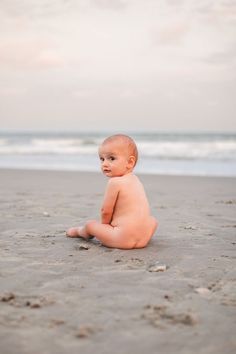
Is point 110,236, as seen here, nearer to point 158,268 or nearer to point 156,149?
point 158,268

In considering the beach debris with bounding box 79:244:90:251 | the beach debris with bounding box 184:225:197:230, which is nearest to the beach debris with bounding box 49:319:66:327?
the beach debris with bounding box 79:244:90:251

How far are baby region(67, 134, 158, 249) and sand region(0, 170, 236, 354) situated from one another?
115mm

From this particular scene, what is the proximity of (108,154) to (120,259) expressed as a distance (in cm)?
90

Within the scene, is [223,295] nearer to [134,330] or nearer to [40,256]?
[134,330]

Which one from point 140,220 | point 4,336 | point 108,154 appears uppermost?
point 108,154

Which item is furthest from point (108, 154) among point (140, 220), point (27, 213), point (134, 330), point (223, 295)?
point (27, 213)

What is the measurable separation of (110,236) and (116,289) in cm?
104

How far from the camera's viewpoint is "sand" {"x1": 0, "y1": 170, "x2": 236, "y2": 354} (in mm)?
1876

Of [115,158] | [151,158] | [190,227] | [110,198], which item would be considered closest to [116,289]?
[110,198]

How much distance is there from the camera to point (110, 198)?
3.56m

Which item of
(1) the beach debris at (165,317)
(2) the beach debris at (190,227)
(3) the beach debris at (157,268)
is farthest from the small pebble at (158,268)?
(2) the beach debris at (190,227)

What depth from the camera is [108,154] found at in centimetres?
355

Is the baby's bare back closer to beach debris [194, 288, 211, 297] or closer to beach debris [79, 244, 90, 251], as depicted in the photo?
beach debris [79, 244, 90, 251]

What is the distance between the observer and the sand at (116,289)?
1.88m
